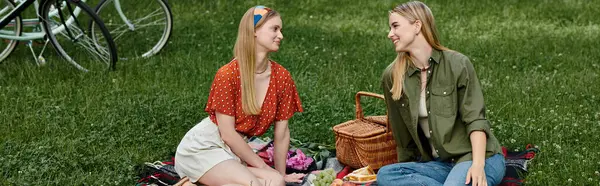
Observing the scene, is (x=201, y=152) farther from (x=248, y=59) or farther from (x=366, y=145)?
(x=366, y=145)

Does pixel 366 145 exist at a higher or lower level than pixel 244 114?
lower

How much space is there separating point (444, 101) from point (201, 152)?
53.7 inches

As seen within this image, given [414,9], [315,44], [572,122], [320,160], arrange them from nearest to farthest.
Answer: [414,9], [320,160], [572,122], [315,44]

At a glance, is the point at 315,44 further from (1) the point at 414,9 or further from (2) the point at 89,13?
(1) the point at 414,9

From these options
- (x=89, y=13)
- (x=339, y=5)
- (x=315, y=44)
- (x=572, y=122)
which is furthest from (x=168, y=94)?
(x=339, y=5)

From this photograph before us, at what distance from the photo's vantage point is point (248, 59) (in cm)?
496

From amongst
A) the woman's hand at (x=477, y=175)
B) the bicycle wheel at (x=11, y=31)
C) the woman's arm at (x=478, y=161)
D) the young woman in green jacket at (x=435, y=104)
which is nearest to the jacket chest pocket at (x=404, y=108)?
the young woman in green jacket at (x=435, y=104)

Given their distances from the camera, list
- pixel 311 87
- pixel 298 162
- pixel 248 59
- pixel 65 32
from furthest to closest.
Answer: pixel 65 32, pixel 311 87, pixel 298 162, pixel 248 59

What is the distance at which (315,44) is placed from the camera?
8969 mm

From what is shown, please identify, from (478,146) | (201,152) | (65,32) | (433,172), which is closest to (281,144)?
(201,152)

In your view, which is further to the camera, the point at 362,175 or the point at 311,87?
the point at 311,87

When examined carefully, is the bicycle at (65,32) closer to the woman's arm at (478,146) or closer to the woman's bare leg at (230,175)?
the woman's bare leg at (230,175)

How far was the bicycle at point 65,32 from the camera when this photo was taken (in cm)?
761

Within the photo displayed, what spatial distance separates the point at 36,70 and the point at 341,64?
263 cm
